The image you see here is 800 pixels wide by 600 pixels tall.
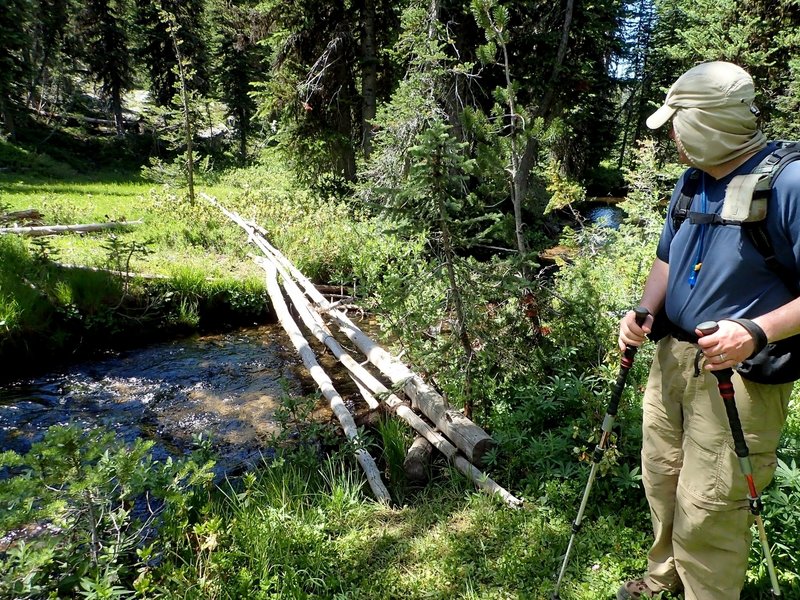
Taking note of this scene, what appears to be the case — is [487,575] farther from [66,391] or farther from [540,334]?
[66,391]

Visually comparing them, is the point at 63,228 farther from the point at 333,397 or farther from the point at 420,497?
the point at 420,497

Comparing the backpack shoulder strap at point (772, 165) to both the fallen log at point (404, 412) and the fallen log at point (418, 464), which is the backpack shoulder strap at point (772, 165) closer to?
the fallen log at point (404, 412)

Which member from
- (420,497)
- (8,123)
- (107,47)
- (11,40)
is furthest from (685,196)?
(107,47)

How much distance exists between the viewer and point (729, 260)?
1957 mm

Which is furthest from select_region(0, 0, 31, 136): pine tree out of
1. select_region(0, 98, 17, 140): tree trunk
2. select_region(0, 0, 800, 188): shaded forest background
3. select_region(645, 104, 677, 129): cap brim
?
select_region(645, 104, 677, 129): cap brim

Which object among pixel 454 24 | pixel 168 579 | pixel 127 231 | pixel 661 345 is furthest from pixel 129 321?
pixel 454 24

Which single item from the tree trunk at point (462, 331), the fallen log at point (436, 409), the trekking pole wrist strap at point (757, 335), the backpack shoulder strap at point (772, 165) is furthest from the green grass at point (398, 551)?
the backpack shoulder strap at point (772, 165)

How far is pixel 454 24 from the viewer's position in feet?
34.4

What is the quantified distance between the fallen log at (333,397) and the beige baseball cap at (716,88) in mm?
3297

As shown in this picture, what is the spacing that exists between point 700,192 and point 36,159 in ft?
93.3

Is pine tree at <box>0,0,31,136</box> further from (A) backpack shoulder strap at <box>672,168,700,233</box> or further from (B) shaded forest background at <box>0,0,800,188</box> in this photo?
(A) backpack shoulder strap at <box>672,168,700,233</box>

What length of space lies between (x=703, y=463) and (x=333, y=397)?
378 centimetres

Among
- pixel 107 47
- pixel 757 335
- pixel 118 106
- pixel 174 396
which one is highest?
pixel 107 47

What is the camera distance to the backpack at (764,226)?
6.09 ft
